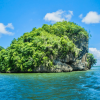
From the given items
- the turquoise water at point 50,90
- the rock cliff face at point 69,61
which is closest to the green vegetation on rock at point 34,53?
the rock cliff face at point 69,61

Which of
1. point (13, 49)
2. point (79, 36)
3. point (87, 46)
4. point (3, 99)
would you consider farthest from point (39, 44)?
point (3, 99)

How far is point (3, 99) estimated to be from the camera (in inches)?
246

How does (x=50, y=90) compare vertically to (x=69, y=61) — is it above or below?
below

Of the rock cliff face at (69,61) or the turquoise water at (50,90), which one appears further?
the rock cliff face at (69,61)

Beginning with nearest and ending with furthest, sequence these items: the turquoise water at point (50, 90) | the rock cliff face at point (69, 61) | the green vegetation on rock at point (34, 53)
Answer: the turquoise water at point (50, 90) < the green vegetation on rock at point (34, 53) < the rock cliff face at point (69, 61)

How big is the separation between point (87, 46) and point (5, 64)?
2504 cm

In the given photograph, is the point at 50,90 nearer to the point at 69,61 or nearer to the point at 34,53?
the point at 34,53

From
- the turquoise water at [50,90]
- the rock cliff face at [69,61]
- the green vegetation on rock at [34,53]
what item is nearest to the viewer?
the turquoise water at [50,90]

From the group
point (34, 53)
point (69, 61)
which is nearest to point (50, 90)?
point (34, 53)

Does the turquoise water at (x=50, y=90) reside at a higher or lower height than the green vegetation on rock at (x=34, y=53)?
lower

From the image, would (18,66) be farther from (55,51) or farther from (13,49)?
(55,51)

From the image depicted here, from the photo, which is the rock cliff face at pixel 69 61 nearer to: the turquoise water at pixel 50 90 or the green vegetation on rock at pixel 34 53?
the green vegetation on rock at pixel 34 53

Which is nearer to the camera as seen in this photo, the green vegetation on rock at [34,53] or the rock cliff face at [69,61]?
the green vegetation on rock at [34,53]

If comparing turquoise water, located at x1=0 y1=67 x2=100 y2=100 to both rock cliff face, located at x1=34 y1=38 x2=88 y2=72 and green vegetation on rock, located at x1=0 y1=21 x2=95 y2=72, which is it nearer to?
green vegetation on rock, located at x1=0 y1=21 x2=95 y2=72
